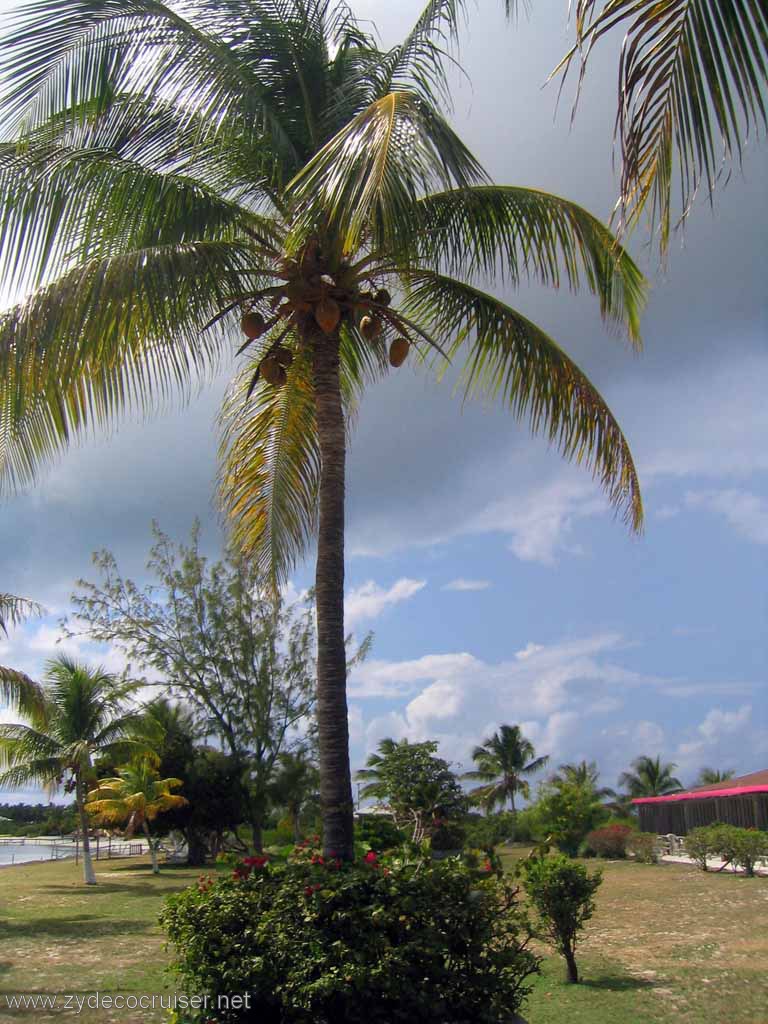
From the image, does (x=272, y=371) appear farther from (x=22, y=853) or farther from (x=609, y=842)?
(x=22, y=853)

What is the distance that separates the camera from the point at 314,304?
7234 mm

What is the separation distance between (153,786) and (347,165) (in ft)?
103

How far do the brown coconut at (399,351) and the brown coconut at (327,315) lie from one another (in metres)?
0.70

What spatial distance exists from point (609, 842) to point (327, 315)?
109 ft

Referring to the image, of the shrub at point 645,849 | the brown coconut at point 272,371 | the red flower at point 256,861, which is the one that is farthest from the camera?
the shrub at point 645,849

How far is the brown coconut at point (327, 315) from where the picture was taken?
707 cm

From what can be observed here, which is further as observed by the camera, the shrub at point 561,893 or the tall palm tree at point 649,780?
the tall palm tree at point 649,780

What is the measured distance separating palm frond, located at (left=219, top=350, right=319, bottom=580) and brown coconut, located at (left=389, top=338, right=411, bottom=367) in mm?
1783

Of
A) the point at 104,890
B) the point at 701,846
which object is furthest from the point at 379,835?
the point at 701,846

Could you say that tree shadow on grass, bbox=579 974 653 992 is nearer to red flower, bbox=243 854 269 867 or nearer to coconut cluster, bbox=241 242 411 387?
red flower, bbox=243 854 269 867

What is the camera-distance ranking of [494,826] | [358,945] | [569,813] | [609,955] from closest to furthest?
[358,945]
[609,955]
[569,813]
[494,826]

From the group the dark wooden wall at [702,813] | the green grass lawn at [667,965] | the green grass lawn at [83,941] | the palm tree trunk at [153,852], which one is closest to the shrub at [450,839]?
the dark wooden wall at [702,813]

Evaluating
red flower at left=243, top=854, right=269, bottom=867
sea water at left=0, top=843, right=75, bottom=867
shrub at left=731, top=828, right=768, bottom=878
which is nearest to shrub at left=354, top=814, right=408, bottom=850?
red flower at left=243, top=854, right=269, bottom=867

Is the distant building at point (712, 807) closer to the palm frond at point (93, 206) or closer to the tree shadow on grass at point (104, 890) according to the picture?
the tree shadow on grass at point (104, 890)
